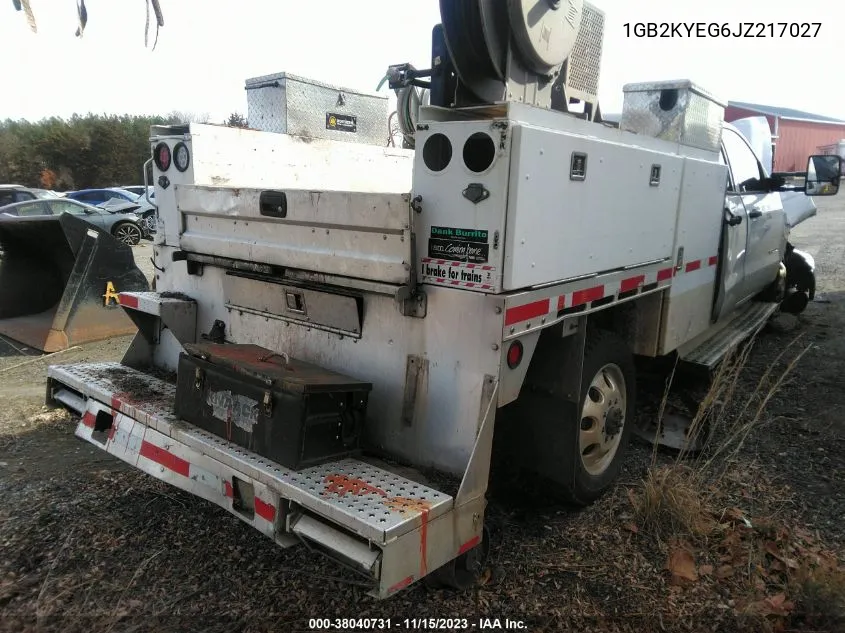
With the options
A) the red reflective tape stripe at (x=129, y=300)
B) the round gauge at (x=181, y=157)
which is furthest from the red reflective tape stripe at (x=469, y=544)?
the round gauge at (x=181, y=157)

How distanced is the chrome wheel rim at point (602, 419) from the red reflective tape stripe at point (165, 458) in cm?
178

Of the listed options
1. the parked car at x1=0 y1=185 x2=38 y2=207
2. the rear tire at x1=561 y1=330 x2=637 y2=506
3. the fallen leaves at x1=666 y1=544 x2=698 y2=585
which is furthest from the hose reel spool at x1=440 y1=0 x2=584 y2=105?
the parked car at x1=0 y1=185 x2=38 y2=207

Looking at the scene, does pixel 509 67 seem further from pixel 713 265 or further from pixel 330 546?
pixel 713 265

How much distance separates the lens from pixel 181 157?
3.47 meters

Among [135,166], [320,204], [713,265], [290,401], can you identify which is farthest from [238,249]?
[135,166]

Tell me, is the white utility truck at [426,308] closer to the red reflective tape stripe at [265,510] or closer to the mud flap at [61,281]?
the red reflective tape stripe at [265,510]

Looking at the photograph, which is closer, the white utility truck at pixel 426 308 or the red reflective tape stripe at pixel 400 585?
the red reflective tape stripe at pixel 400 585

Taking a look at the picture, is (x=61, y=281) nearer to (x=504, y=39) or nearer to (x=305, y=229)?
(x=305, y=229)

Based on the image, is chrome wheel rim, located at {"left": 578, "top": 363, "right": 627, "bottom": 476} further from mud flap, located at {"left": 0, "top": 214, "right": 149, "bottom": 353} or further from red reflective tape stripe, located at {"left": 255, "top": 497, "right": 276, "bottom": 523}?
mud flap, located at {"left": 0, "top": 214, "right": 149, "bottom": 353}

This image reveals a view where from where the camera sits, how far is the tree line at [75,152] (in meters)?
32.9

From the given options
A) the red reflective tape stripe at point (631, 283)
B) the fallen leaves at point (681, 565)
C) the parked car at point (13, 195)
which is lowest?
the fallen leaves at point (681, 565)

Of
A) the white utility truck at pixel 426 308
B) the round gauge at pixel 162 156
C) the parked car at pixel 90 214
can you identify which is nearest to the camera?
the white utility truck at pixel 426 308

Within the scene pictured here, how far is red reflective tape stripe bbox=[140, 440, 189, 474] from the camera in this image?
2.64 m

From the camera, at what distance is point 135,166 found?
3422 cm
